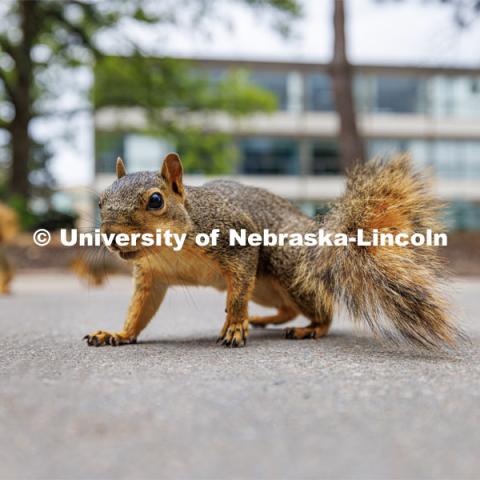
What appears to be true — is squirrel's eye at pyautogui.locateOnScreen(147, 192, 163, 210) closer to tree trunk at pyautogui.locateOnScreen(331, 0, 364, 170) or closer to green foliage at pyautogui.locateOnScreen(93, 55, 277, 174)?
tree trunk at pyautogui.locateOnScreen(331, 0, 364, 170)

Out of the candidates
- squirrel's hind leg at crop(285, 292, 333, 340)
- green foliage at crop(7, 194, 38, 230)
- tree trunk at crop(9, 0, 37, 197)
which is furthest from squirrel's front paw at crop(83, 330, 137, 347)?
tree trunk at crop(9, 0, 37, 197)

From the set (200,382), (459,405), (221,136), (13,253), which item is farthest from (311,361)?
(221,136)

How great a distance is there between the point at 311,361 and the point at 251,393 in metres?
0.48

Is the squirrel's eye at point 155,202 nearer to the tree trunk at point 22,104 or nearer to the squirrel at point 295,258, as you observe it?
the squirrel at point 295,258

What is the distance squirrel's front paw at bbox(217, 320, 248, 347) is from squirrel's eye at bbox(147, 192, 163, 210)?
1.76 feet

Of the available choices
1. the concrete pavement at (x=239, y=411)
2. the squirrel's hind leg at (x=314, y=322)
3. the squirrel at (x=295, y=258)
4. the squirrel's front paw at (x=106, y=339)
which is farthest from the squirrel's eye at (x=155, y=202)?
the squirrel's hind leg at (x=314, y=322)

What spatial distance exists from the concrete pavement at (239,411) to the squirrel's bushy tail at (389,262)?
4.3 inches

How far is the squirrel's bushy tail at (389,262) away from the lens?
2.05 metres

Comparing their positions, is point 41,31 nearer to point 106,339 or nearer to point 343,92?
point 343,92

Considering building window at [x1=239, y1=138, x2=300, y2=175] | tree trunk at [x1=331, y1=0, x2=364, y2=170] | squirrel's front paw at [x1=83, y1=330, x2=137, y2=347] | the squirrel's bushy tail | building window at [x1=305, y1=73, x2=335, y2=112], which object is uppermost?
building window at [x1=305, y1=73, x2=335, y2=112]

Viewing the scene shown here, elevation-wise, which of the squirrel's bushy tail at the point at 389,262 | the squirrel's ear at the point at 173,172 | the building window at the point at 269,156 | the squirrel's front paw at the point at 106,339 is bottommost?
the squirrel's front paw at the point at 106,339

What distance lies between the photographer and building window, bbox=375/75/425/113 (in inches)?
1080

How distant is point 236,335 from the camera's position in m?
2.26

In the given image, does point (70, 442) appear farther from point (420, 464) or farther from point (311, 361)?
point (311, 361)
